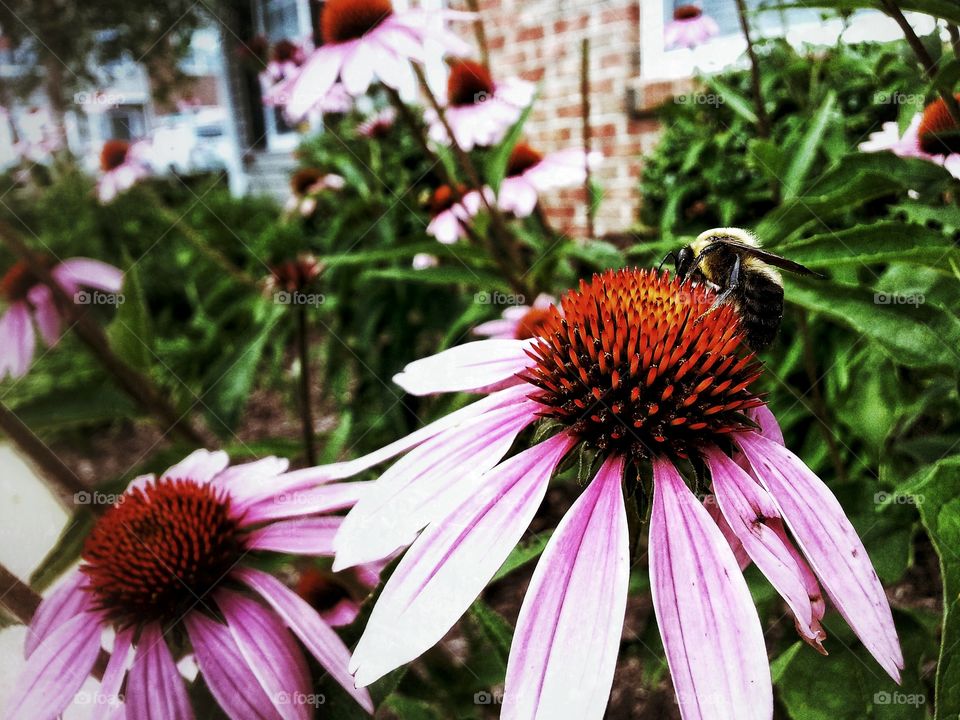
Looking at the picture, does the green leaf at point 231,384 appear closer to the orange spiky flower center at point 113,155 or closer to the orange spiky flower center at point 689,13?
the orange spiky flower center at point 689,13

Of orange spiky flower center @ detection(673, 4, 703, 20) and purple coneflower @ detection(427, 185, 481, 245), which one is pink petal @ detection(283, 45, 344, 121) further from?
orange spiky flower center @ detection(673, 4, 703, 20)

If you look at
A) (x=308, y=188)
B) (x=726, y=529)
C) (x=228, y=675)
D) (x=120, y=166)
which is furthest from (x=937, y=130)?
(x=120, y=166)

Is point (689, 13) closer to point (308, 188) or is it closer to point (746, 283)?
point (746, 283)

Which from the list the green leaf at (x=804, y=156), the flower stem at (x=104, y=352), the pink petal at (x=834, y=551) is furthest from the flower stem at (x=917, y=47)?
the flower stem at (x=104, y=352)

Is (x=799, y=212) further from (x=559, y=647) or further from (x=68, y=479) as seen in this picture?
(x=68, y=479)

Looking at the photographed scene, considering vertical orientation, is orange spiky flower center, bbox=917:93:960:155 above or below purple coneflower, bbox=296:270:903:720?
above

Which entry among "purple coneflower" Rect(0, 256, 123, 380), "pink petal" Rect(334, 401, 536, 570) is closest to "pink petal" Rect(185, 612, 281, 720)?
"pink petal" Rect(334, 401, 536, 570)
